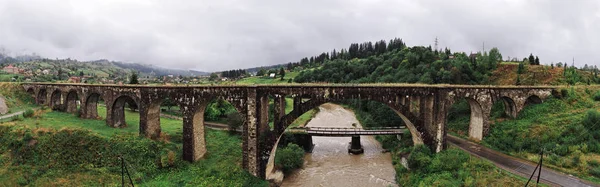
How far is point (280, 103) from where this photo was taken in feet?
85.6

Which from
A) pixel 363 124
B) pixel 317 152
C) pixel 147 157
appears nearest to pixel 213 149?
pixel 147 157

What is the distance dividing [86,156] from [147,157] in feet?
16.4

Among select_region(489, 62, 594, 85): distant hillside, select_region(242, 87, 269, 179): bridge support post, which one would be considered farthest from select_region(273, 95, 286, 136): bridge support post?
select_region(489, 62, 594, 85): distant hillside

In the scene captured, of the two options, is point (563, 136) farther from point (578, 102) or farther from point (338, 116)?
point (338, 116)

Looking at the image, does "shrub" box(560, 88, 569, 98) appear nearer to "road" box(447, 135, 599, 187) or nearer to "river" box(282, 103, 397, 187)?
"road" box(447, 135, 599, 187)

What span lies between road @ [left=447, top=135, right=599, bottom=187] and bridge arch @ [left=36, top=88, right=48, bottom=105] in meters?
58.3

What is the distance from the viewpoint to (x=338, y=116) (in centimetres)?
6625

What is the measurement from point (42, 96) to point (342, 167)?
47.5 metres

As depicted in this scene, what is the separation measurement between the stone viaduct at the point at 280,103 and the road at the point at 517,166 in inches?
107

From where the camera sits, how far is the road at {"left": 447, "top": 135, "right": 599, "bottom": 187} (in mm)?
21625

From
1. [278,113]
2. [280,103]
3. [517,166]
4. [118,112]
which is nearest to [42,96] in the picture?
[118,112]

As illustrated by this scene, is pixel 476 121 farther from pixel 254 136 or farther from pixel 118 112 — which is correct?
pixel 118 112

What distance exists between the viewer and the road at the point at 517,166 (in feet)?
70.9

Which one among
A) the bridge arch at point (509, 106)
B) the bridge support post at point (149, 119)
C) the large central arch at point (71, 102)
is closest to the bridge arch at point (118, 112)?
the bridge support post at point (149, 119)
